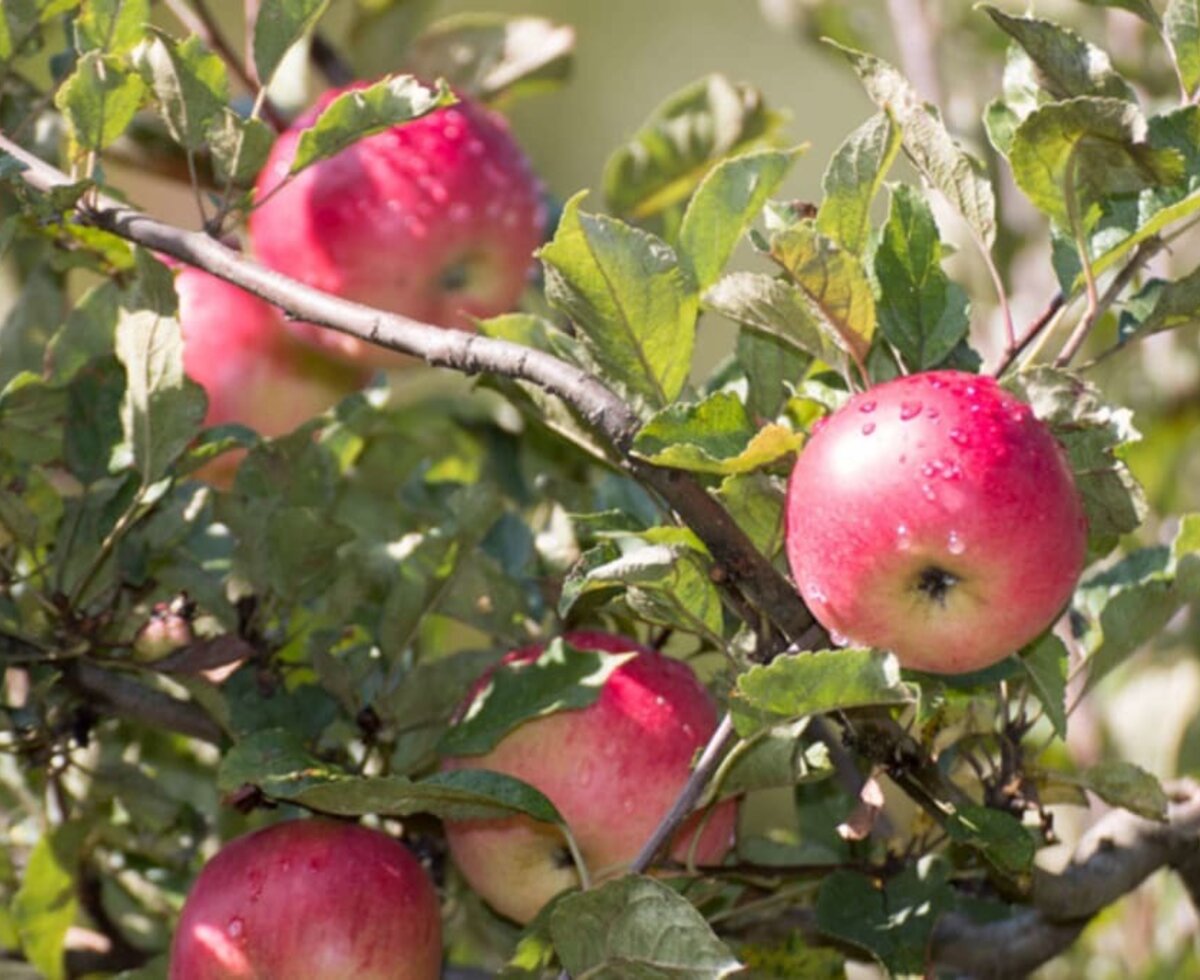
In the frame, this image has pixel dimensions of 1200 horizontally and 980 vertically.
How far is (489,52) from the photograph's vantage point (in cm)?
152

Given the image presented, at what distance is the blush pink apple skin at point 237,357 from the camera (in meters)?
1.41

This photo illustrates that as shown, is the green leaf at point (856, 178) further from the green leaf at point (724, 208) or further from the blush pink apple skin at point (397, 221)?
the blush pink apple skin at point (397, 221)

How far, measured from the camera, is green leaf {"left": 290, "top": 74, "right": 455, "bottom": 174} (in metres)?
0.96

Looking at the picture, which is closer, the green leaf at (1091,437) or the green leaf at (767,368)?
the green leaf at (1091,437)

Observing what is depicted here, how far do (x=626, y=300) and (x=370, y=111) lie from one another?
17cm

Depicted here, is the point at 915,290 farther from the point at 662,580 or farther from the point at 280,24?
the point at 280,24

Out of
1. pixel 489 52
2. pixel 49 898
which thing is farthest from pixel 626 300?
pixel 489 52

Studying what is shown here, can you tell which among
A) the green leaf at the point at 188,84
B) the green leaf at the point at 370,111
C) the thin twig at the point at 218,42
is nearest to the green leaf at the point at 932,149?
the green leaf at the point at 370,111

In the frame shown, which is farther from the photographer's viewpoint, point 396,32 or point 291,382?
point 396,32

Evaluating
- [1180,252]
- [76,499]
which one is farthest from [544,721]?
[1180,252]

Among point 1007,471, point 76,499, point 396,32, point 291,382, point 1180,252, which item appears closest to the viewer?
point 1007,471

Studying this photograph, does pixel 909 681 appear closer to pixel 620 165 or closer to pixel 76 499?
pixel 76 499

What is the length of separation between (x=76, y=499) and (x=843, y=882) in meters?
0.49

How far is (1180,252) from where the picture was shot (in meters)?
2.05
